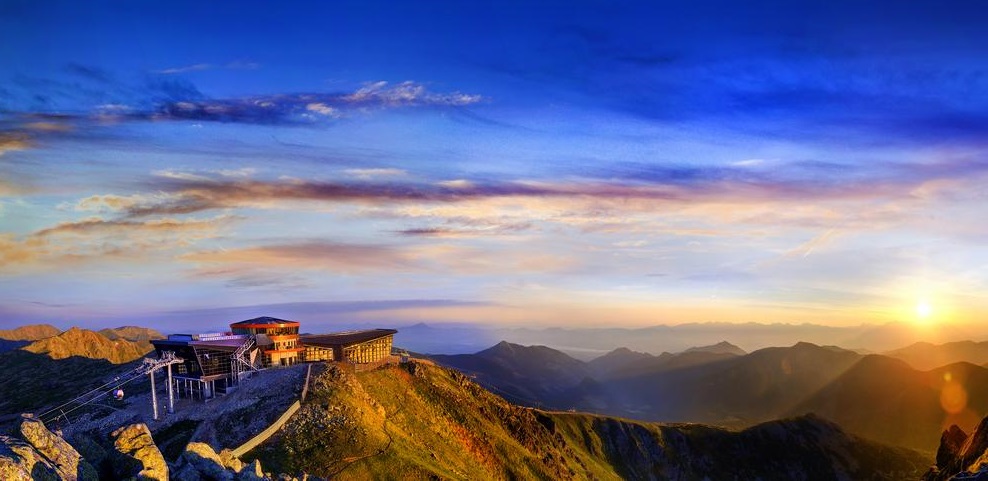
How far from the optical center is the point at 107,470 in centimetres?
4631

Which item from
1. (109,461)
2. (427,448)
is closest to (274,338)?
(427,448)

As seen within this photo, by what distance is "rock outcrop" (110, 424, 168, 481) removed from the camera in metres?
45.6

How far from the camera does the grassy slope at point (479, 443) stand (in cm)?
8331

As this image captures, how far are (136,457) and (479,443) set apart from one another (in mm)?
75503

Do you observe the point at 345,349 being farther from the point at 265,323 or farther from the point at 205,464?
the point at 205,464

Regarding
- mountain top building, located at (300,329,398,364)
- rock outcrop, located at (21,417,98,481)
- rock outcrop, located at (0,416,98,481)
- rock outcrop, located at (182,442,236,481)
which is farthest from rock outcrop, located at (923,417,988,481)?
rock outcrop, located at (0,416,98,481)

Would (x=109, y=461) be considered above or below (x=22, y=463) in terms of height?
below

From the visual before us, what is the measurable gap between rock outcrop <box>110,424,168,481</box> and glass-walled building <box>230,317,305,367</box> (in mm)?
72744

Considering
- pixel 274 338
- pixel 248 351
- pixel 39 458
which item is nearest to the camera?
pixel 39 458

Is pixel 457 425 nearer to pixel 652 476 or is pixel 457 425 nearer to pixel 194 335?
pixel 194 335

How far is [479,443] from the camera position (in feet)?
373

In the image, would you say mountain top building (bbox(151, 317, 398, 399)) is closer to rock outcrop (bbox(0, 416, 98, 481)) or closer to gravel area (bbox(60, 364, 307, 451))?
gravel area (bbox(60, 364, 307, 451))

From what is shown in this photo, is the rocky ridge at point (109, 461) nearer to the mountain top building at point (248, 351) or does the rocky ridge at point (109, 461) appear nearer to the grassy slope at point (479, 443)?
the grassy slope at point (479, 443)

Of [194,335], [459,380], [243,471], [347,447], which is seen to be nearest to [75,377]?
[194,335]
